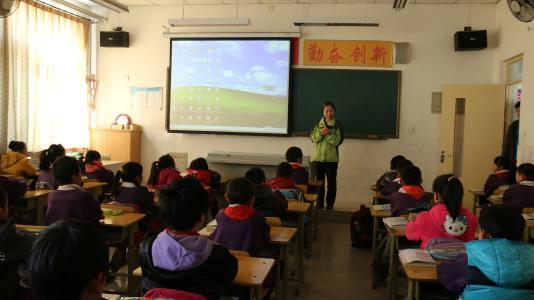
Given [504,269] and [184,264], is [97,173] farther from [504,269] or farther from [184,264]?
[504,269]

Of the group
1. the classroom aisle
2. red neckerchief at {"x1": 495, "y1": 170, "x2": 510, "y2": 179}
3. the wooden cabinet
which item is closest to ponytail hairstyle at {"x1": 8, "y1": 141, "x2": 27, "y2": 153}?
the wooden cabinet

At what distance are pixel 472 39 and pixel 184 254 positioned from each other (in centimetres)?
663

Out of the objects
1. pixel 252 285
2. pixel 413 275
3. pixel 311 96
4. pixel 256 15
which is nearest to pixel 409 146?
pixel 311 96

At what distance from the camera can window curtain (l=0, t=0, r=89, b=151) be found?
654 centimetres

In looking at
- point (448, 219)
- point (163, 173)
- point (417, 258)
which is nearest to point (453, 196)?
point (448, 219)

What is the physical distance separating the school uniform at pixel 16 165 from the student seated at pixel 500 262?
505cm

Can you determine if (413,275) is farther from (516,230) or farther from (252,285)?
(252,285)

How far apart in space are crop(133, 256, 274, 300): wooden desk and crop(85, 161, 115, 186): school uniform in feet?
12.2

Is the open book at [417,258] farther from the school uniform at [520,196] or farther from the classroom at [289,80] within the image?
the classroom at [289,80]

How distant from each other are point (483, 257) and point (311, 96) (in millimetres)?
5835

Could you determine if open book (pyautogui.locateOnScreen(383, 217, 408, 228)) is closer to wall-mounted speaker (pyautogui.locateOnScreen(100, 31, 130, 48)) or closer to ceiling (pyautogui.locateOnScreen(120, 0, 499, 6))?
ceiling (pyautogui.locateOnScreen(120, 0, 499, 6))

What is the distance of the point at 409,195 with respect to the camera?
3.74m

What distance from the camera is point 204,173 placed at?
547 cm

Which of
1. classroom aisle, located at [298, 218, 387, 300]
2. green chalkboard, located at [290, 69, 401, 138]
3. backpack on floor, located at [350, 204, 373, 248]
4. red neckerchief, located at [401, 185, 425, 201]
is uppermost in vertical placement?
green chalkboard, located at [290, 69, 401, 138]
